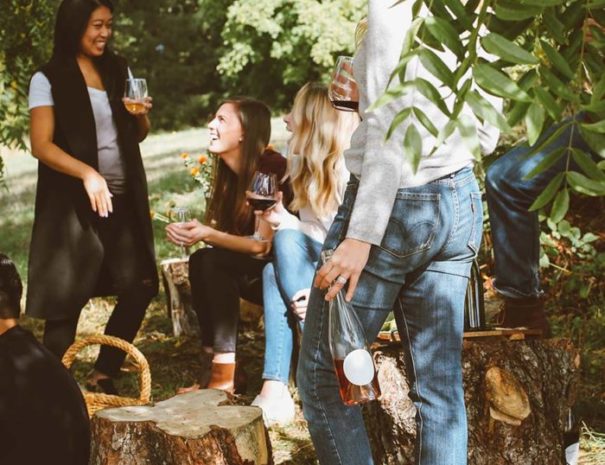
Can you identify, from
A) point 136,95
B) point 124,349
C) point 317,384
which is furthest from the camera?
point 136,95

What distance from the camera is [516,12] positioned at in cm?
150

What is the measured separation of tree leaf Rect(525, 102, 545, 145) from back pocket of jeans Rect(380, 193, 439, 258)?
2.99 feet

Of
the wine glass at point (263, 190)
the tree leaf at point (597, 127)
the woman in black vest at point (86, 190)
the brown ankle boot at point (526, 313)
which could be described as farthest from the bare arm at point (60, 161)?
the tree leaf at point (597, 127)

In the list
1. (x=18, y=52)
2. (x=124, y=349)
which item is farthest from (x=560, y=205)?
(x=18, y=52)

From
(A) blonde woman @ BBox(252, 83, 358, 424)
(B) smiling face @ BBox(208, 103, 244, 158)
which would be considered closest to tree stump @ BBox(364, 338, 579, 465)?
(A) blonde woman @ BBox(252, 83, 358, 424)

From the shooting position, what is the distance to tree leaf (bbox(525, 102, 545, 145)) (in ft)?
4.75

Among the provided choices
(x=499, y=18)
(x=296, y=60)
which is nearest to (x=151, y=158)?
(x=296, y=60)

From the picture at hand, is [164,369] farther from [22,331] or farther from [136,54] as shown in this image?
[136,54]

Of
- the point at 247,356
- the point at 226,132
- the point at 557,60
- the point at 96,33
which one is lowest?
the point at 247,356

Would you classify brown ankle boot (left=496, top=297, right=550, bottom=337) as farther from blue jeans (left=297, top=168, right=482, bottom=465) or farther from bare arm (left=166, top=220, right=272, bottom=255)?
bare arm (left=166, top=220, right=272, bottom=255)

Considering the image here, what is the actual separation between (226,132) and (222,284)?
738mm

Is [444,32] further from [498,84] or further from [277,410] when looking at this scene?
[277,410]

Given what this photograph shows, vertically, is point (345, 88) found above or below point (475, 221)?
above

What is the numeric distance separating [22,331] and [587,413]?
8.26ft
